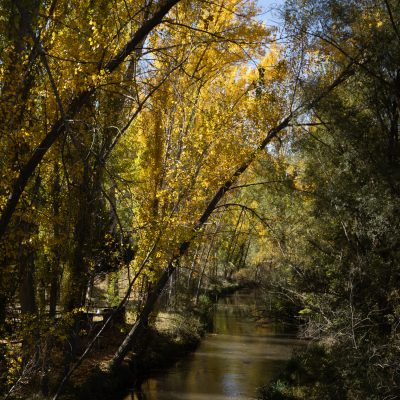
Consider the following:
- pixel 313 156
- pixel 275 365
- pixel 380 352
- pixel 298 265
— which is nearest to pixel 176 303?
pixel 275 365

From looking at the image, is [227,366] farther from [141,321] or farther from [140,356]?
[141,321]

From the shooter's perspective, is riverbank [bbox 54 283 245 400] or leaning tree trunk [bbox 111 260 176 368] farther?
leaning tree trunk [bbox 111 260 176 368]

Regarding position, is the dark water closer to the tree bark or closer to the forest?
the forest

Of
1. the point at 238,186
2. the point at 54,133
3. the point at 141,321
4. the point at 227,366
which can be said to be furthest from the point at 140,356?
the point at 54,133

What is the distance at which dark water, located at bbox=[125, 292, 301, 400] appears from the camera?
11.1 m

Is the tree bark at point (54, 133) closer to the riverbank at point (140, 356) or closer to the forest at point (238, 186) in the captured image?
the forest at point (238, 186)

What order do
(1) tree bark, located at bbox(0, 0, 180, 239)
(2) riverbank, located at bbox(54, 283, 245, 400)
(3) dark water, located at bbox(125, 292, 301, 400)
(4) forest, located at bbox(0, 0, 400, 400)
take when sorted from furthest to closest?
(3) dark water, located at bbox(125, 292, 301, 400) < (2) riverbank, located at bbox(54, 283, 245, 400) < (4) forest, located at bbox(0, 0, 400, 400) < (1) tree bark, located at bbox(0, 0, 180, 239)

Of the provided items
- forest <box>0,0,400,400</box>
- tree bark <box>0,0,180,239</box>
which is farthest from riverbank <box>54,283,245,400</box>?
tree bark <box>0,0,180,239</box>

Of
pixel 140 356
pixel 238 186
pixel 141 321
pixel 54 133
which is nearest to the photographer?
pixel 54 133

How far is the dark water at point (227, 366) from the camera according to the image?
36.4 ft

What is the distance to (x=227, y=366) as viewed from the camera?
1359cm

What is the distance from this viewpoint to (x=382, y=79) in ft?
31.0

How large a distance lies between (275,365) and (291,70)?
27.0ft

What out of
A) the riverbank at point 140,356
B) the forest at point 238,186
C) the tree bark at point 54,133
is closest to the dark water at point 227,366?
the riverbank at point 140,356
